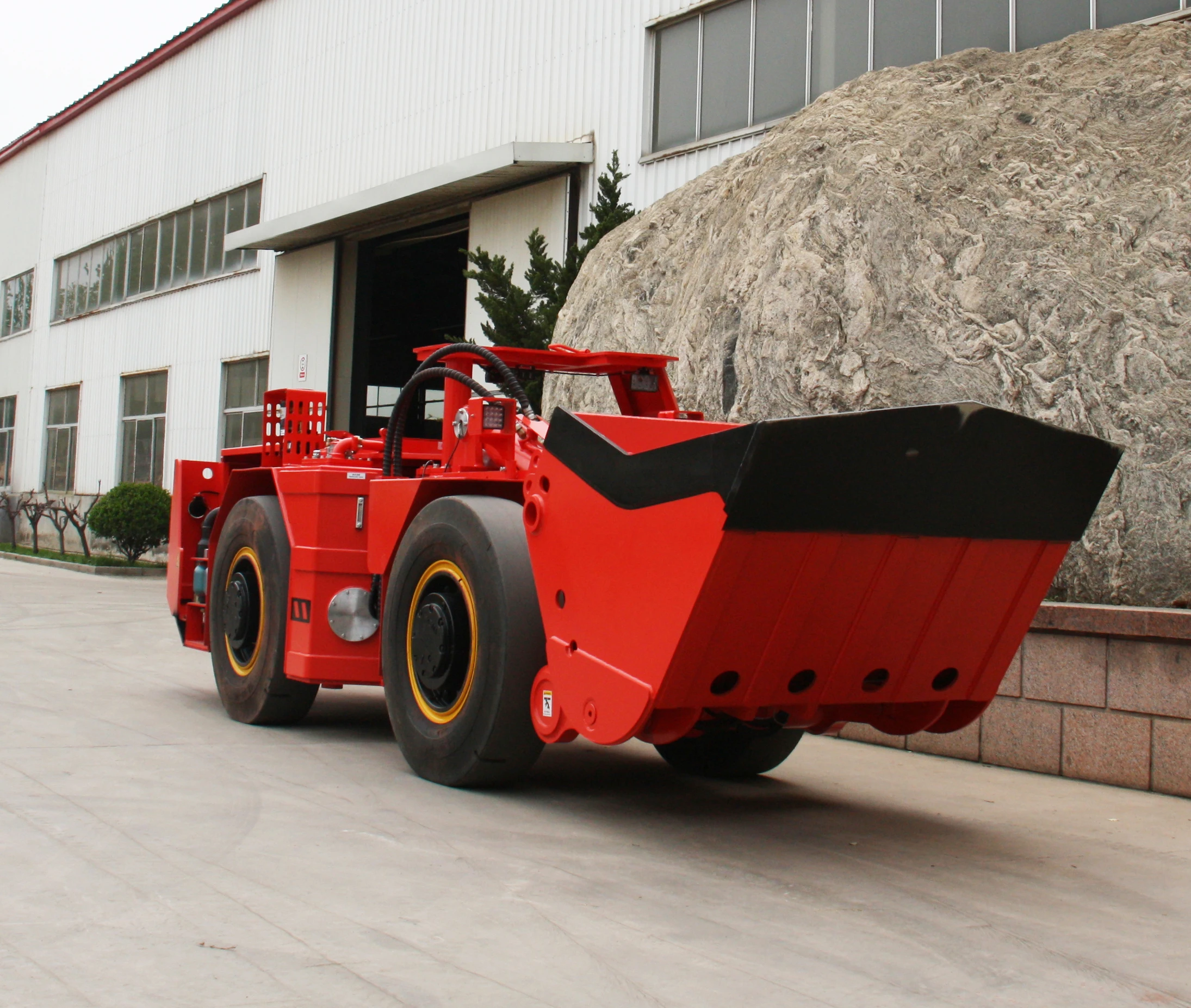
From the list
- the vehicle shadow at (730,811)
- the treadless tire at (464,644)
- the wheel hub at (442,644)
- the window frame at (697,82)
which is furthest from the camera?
the window frame at (697,82)

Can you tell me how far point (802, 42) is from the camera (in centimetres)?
1528

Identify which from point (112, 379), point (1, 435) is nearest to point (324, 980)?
point (112, 379)

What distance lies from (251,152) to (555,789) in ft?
71.5

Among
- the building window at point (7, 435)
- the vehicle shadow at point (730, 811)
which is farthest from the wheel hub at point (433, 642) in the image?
the building window at point (7, 435)

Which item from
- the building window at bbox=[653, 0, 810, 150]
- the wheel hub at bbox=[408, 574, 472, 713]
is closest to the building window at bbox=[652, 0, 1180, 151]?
the building window at bbox=[653, 0, 810, 150]

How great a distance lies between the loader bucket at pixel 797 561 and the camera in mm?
4785

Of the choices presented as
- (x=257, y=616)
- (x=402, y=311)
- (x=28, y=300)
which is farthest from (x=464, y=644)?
(x=28, y=300)

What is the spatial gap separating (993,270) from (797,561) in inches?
184

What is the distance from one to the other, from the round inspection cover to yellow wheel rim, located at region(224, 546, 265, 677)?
778 mm

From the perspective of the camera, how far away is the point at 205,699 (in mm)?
9172

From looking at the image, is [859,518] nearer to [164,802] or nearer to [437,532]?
[437,532]

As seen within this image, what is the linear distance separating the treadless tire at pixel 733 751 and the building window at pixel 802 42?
854cm

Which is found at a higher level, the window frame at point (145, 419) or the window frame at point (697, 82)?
the window frame at point (697, 82)

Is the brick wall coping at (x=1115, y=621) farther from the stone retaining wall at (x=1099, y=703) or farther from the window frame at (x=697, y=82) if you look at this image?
the window frame at (x=697, y=82)
